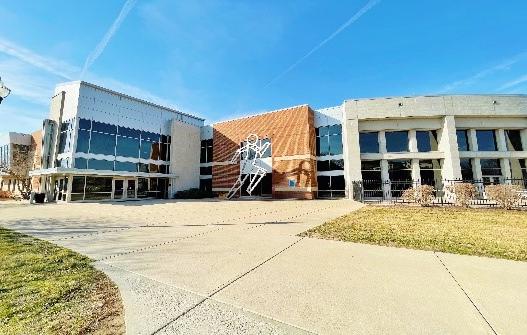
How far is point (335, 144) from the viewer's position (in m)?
27.6

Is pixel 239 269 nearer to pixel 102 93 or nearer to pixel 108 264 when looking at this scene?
pixel 108 264

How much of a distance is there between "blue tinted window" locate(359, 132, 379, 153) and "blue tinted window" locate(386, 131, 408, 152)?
3.75 ft

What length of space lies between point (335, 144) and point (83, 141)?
2656cm

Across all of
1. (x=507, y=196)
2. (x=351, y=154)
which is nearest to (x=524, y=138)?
(x=507, y=196)

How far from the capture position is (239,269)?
452 cm

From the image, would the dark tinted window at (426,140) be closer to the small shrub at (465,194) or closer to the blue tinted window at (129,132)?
the small shrub at (465,194)

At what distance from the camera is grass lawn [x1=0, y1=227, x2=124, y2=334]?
2719mm

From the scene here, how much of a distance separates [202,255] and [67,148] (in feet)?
89.8

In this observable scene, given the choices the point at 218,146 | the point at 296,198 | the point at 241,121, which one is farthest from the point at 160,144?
the point at 296,198

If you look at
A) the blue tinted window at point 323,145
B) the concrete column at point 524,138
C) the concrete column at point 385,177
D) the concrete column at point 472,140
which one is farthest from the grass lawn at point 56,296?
the concrete column at point 524,138

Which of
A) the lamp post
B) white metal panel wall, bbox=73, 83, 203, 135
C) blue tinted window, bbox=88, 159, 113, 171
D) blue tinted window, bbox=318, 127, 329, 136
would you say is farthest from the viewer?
blue tinted window, bbox=318, 127, 329, 136

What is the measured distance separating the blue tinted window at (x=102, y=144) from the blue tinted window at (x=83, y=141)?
1.20ft

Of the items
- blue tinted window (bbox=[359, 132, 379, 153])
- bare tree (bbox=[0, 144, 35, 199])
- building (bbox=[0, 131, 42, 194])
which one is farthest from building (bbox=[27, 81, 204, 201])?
blue tinted window (bbox=[359, 132, 379, 153])

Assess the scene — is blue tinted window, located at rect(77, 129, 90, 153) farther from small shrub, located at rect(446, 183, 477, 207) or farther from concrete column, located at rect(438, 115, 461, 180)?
concrete column, located at rect(438, 115, 461, 180)
